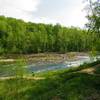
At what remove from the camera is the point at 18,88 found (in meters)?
35.4

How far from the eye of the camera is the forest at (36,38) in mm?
148000

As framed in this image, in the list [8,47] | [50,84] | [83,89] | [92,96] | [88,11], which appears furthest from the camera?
[8,47]

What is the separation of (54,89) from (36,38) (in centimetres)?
12886

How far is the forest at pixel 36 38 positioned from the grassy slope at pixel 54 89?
98.6 m

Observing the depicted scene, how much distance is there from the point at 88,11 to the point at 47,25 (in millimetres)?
153056

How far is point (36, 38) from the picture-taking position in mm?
160125

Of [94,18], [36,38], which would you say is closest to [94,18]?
[94,18]

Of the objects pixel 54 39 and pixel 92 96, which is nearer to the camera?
pixel 92 96

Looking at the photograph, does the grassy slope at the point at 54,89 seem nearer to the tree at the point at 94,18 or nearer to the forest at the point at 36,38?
the tree at the point at 94,18

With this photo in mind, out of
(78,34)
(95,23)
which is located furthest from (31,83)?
(78,34)

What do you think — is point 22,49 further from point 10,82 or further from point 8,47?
point 10,82

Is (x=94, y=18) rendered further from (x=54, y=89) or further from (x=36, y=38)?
(x=36, y=38)

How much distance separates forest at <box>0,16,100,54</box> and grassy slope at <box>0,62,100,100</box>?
323 feet

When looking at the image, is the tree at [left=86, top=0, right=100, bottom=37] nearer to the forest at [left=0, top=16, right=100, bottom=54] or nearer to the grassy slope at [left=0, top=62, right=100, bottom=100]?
the grassy slope at [left=0, top=62, right=100, bottom=100]
